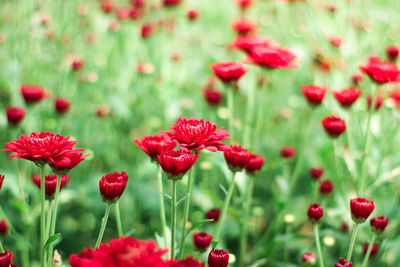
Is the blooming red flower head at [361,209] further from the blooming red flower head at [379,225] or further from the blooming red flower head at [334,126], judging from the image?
the blooming red flower head at [334,126]

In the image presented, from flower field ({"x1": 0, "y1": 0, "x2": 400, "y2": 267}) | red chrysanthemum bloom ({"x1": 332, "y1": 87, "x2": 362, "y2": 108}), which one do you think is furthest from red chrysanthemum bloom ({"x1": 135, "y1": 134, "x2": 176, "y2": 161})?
red chrysanthemum bloom ({"x1": 332, "y1": 87, "x2": 362, "y2": 108})

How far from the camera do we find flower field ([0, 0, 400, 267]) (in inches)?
41.2

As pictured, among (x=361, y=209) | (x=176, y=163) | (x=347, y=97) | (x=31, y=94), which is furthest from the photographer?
(x=31, y=94)

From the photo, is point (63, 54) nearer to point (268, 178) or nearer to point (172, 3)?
point (172, 3)

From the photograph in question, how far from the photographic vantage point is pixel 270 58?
116 cm

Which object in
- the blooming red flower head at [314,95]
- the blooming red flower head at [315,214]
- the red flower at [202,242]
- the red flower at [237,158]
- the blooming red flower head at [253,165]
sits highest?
the blooming red flower head at [314,95]

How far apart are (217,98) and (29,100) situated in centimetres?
72

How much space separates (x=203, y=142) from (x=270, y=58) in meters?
0.50

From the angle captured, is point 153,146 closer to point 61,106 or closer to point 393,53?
point 61,106

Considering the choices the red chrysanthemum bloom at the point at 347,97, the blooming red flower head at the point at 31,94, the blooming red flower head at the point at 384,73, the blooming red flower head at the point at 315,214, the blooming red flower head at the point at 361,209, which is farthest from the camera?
the blooming red flower head at the point at 31,94

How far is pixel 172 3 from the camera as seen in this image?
1.91 meters

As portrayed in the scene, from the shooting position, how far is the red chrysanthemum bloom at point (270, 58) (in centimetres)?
116

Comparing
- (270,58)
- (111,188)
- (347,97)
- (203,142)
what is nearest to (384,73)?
(347,97)

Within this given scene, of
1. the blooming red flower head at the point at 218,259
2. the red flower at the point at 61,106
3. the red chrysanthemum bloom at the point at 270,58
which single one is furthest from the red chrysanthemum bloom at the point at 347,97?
the red flower at the point at 61,106
